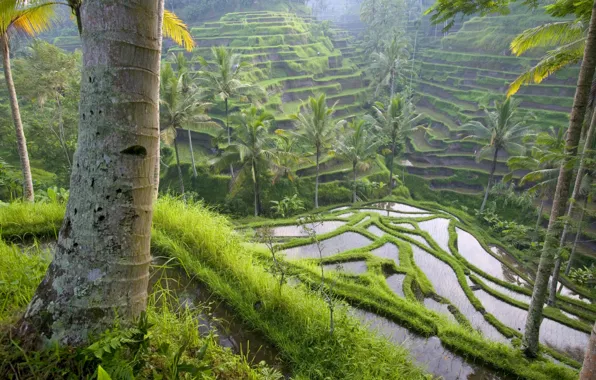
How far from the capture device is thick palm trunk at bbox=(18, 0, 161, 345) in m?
1.57

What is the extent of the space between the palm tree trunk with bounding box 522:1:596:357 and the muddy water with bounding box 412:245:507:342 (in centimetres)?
212

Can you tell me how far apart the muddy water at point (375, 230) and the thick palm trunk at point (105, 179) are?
35.1 feet

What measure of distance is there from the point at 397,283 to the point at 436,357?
3643mm

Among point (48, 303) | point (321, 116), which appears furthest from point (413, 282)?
point (321, 116)

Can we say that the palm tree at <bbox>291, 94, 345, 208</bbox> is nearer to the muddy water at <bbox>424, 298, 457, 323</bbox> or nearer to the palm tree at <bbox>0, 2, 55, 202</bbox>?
the muddy water at <bbox>424, 298, 457, 323</bbox>

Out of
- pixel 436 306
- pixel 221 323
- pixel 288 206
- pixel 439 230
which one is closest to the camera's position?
pixel 221 323

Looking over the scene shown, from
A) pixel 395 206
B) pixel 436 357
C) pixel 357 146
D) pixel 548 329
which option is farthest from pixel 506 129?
pixel 436 357

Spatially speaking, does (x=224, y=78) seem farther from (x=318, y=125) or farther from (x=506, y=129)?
(x=506, y=129)

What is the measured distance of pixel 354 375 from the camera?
96.3 inches

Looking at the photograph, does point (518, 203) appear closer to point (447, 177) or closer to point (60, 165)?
point (447, 177)

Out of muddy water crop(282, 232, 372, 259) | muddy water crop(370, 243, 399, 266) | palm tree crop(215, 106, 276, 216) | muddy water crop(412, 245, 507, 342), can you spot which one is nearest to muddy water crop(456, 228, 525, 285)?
muddy water crop(412, 245, 507, 342)

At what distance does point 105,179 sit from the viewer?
1627 millimetres

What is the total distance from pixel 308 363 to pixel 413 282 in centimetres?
658

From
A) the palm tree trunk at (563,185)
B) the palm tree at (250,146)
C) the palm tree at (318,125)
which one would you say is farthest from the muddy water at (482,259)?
the palm tree at (250,146)
